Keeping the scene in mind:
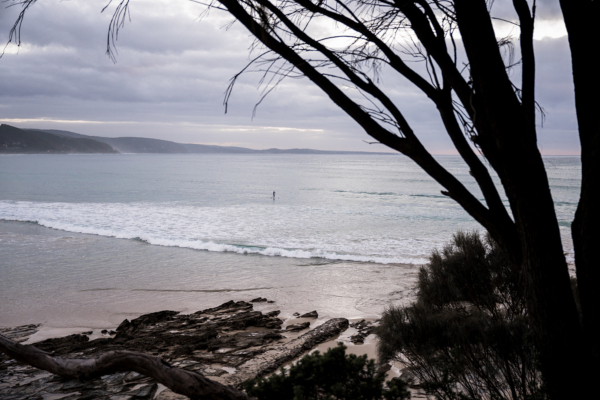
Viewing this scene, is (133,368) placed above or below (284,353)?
above

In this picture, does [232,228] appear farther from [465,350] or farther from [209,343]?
[465,350]

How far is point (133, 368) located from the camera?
2.78 meters

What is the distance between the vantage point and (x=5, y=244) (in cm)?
1390

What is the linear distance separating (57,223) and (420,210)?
18046 millimetres

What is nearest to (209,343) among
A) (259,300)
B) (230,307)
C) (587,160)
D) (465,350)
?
(230,307)

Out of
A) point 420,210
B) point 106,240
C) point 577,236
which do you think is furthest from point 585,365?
A: point 420,210

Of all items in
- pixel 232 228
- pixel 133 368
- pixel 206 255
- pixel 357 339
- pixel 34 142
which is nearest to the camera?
pixel 133 368

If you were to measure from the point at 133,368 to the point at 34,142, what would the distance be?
197m

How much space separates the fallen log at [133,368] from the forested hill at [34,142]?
186758mm

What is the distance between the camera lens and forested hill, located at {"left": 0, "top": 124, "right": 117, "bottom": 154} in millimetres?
161000

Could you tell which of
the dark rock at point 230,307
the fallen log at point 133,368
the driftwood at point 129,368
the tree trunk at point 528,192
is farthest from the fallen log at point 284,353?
the tree trunk at point 528,192

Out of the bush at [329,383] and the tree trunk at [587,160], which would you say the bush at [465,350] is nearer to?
the tree trunk at [587,160]

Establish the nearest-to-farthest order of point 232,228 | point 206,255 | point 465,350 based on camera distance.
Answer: point 465,350, point 206,255, point 232,228

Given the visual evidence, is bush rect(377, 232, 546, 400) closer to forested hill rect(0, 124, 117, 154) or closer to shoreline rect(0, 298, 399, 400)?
shoreline rect(0, 298, 399, 400)
